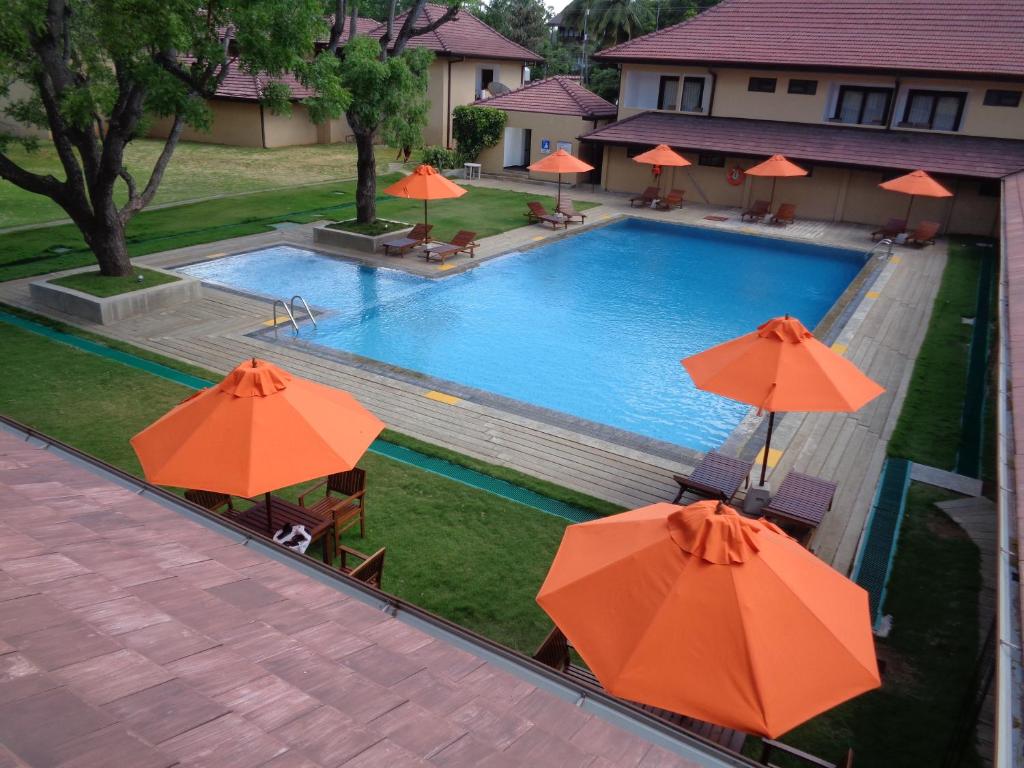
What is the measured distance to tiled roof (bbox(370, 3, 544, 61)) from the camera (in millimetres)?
39188

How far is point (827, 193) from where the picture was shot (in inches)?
1133

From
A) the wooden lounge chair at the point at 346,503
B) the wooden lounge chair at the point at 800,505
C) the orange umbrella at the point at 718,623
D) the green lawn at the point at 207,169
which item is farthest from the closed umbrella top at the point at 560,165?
the orange umbrella at the point at 718,623

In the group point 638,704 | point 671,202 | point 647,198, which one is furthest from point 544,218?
point 638,704

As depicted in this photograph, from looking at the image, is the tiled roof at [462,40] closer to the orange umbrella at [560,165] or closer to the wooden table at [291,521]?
the orange umbrella at [560,165]

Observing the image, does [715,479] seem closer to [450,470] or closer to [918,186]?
[450,470]

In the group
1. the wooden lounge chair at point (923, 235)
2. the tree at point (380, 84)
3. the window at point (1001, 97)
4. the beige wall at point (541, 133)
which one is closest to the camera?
the tree at point (380, 84)

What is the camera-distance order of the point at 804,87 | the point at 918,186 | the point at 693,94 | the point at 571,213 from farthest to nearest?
the point at 693,94 → the point at 804,87 → the point at 571,213 → the point at 918,186

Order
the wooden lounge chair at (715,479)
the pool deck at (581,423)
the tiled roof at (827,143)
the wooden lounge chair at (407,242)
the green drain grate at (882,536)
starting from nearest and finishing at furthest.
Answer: the green drain grate at (882,536) < the wooden lounge chair at (715,479) < the pool deck at (581,423) < the wooden lounge chair at (407,242) < the tiled roof at (827,143)

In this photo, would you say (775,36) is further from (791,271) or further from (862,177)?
(791,271)

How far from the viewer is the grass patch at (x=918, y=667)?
6414mm

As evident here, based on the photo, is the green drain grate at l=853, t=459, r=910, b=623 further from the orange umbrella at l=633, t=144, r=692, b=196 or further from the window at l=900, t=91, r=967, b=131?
the window at l=900, t=91, r=967, b=131

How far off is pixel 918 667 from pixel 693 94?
28.7 metres

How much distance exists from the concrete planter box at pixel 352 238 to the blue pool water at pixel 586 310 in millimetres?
948

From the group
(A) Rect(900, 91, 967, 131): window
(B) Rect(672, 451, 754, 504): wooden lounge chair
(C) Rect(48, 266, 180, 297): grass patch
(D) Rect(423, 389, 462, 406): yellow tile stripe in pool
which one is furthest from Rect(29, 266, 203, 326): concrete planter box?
(A) Rect(900, 91, 967, 131): window
